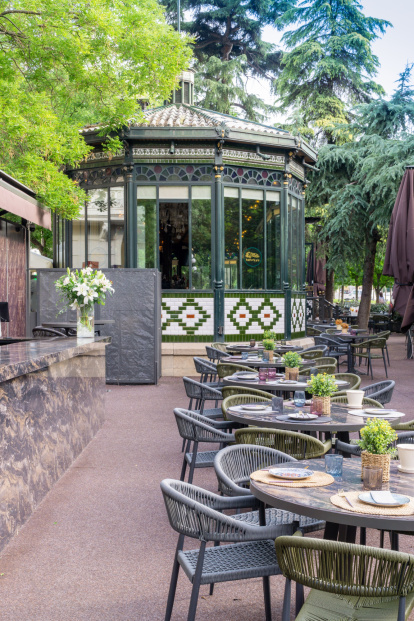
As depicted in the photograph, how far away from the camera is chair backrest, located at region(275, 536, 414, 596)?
2564mm

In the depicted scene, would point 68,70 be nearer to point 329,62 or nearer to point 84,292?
point 84,292

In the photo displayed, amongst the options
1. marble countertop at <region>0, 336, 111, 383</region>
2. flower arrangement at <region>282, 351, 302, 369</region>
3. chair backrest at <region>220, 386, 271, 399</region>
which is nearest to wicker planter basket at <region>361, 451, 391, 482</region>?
marble countertop at <region>0, 336, 111, 383</region>

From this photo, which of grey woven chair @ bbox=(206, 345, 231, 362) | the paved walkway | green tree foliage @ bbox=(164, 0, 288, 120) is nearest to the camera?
the paved walkway

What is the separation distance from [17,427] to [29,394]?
0.40 m

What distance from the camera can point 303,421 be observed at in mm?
5020

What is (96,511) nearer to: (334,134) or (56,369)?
(56,369)

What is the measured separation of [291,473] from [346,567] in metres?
0.90

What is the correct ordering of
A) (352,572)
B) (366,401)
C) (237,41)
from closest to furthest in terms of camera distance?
(352,572) → (366,401) → (237,41)

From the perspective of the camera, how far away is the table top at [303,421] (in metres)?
4.87

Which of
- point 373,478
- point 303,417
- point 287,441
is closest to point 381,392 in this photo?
point 303,417

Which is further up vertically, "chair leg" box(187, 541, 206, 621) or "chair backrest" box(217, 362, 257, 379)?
"chair backrest" box(217, 362, 257, 379)

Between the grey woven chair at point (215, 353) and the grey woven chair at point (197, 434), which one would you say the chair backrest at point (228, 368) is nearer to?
the grey woven chair at point (215, 353)

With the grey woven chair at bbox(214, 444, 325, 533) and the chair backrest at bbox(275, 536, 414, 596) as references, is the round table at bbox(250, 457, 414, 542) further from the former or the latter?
the grey woven chair at bbox(214, 444, 325, 533)

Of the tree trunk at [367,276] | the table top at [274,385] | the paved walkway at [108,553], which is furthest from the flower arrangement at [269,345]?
the tree trunk at [367,276]
